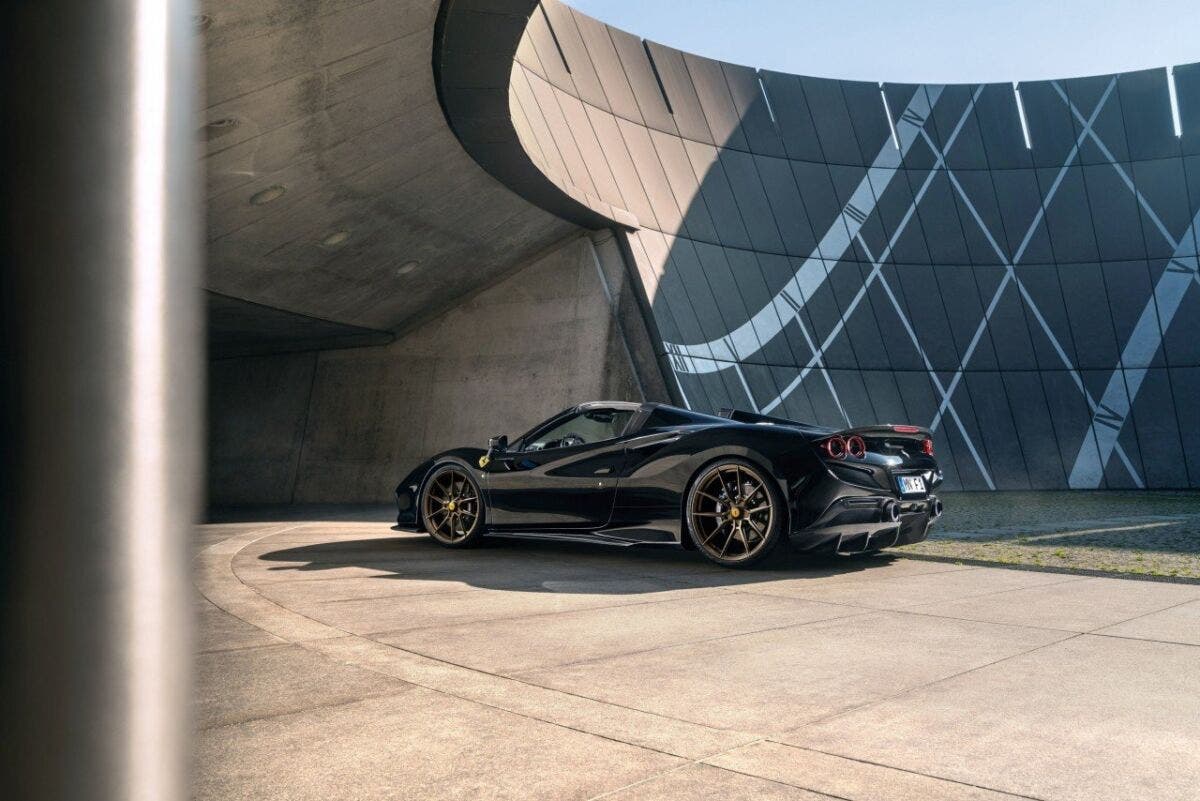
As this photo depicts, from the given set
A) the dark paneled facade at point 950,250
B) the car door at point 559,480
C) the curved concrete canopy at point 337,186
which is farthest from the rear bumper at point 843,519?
the dark paneled facade at point 950,250

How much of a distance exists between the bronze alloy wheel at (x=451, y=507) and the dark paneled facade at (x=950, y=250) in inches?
441

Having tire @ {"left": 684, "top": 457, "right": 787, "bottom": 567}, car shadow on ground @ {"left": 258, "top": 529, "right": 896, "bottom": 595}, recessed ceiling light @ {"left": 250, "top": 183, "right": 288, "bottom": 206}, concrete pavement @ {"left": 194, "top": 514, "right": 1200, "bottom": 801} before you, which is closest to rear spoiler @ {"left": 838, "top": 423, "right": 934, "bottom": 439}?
tire @ {"left": 684, "top": 457, "right": 787, "bottom": 567}

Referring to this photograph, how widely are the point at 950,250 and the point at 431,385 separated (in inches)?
529

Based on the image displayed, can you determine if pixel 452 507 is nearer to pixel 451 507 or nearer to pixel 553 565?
pixel 451 507

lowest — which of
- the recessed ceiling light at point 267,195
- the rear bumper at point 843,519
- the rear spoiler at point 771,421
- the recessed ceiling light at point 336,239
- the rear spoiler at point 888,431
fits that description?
the rear bumper at point 843,519

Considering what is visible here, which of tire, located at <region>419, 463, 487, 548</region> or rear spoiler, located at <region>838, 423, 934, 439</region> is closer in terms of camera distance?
rear spoiler, located at <region>838, 423, 934, 439</region>

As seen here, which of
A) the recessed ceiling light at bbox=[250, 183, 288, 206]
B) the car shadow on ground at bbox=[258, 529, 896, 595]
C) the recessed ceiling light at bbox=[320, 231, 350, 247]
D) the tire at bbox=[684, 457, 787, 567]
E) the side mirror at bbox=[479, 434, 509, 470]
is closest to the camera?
the car shadow on ground at bbox=[258, 529, 896, 595]

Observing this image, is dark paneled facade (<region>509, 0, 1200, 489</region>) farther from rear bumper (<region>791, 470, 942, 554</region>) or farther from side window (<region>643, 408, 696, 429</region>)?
rear bumper (<region>791, 470, 942, 554</region>)

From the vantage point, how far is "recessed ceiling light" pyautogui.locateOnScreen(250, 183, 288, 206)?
38.2ft

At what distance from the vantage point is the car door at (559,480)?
757 cm

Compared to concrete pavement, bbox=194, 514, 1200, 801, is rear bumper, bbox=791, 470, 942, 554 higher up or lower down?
higher up

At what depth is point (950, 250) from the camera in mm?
23641

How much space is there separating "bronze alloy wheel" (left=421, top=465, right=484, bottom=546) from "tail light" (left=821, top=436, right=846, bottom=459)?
9.98 feet

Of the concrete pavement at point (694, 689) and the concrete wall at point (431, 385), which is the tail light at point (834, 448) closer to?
the concrete pavement at point (694, 689)
